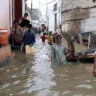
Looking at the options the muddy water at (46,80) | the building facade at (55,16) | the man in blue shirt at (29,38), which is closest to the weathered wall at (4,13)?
the man in blue shirt at (29,38)

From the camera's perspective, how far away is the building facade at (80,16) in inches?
1037

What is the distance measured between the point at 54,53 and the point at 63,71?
88 cm

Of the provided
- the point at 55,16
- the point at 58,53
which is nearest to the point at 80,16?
the point at 55,16

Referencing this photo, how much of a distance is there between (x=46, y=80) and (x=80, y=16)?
21.2m

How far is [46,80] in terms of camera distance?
844 cm

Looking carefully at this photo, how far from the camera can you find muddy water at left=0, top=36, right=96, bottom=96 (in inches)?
276

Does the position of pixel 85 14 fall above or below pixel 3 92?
above

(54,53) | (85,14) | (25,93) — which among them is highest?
(85,14)

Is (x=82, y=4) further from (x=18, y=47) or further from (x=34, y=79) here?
(x=34, y=79)

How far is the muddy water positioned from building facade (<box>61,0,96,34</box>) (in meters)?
14.9

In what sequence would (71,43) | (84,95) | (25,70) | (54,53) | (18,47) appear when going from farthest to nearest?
(18,47), (71,43), (25,70), (54,53), (84,95)

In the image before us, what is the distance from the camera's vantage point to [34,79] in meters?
8.59

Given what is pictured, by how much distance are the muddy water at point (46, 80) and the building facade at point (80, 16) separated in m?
14.9

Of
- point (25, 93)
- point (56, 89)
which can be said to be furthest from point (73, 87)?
point (25, 93)
